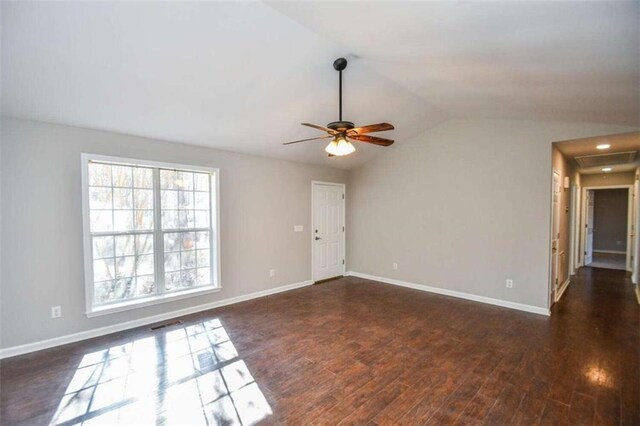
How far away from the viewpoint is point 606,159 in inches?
201

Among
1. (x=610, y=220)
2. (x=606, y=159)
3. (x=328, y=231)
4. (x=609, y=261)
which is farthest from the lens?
(x=610, y=220)

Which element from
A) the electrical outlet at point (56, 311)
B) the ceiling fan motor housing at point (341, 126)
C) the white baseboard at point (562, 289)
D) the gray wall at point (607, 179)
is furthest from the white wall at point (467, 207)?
the electrical outlet at point (56, 311)

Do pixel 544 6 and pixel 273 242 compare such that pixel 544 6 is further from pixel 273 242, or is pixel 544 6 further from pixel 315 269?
pixel 315 269

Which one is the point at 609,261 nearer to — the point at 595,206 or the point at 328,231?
the point at 595,206

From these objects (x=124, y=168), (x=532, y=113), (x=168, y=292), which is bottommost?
(x=168, y=292)

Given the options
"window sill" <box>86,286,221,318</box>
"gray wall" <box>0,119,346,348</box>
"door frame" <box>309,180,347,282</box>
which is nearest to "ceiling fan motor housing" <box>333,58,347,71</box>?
"gray wall" <box>0,119,346,348</box>

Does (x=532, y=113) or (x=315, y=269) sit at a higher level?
(x=532, y=113)

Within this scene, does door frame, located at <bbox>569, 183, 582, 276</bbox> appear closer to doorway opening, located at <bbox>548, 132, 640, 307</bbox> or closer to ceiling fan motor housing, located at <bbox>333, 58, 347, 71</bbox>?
doorway opening, located at <bbox>548, 132, 640, 307</bbox>

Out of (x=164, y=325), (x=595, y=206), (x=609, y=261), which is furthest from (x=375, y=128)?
(x=595, y=206)

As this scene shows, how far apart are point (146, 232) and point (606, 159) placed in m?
7.53

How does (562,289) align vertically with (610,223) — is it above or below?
below

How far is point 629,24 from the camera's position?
1.52 metres

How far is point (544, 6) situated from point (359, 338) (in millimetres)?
3200

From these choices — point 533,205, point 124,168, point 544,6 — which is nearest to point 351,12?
point 544,6
